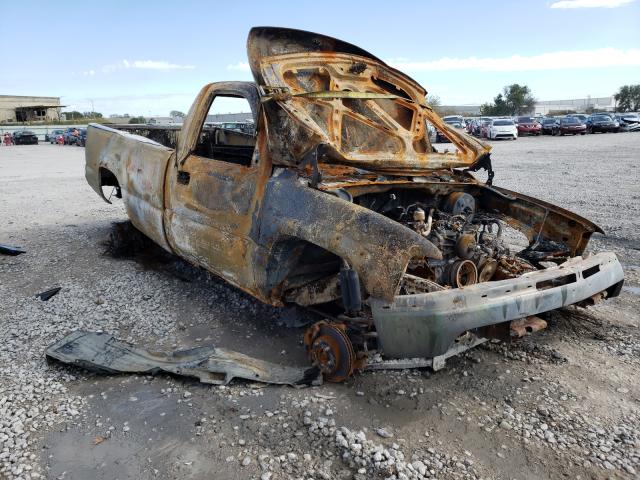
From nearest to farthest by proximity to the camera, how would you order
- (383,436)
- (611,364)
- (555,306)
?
1. (383,436)
2. (555,306)
3. (611,364)

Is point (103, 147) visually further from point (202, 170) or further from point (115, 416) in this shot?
point (115, 416)

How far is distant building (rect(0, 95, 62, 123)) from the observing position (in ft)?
194

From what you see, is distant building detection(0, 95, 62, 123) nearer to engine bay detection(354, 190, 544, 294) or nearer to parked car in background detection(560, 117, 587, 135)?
parked car in background detection(560, 117, 587, 135)

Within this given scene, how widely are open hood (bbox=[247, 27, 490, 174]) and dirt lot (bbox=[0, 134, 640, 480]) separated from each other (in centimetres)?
150

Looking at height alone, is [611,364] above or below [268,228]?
below

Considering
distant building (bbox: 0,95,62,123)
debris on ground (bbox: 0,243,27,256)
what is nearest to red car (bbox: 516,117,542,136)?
debris on ground (bbox: 0,243,27,256)

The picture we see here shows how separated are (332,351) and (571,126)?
111 ft

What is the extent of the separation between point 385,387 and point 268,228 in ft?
4.21

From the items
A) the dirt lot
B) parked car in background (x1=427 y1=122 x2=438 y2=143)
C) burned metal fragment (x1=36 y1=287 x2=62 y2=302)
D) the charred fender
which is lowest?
the dirt lot

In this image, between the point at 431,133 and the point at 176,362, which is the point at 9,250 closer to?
the point at 176,362

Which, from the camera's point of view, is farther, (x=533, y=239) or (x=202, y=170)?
(x=533, y=239)

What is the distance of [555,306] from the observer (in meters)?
3.32

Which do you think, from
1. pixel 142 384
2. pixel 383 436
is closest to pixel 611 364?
pixel 383 436

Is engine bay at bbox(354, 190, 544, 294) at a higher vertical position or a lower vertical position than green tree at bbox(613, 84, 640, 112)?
lower
